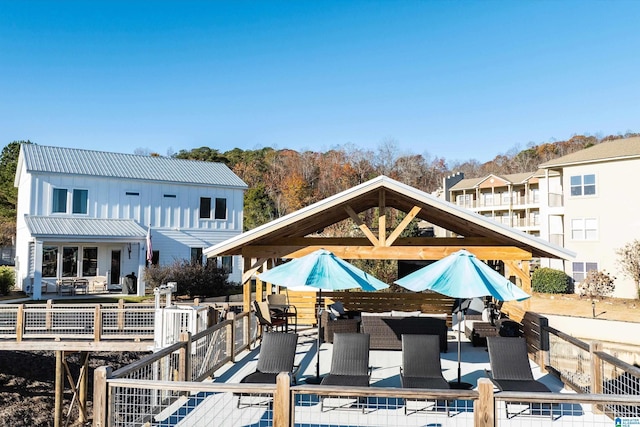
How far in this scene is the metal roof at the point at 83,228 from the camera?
23.4 m

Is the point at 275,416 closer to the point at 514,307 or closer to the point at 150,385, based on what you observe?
the point at 150,385

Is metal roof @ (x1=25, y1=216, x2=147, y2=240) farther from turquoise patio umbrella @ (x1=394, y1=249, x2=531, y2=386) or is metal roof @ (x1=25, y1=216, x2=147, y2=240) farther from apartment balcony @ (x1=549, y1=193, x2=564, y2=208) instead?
apartment balcony @ (x1=549, y1=193, x2=564, y2=208)

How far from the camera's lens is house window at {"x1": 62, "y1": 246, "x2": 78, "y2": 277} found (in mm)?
25112

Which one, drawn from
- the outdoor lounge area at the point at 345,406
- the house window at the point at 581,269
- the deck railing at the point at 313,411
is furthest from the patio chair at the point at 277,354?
the house window at the point at 581,269

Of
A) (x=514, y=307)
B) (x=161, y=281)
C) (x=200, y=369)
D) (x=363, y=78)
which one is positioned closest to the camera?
(x=200, y=369)

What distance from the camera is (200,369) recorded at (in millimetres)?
8641

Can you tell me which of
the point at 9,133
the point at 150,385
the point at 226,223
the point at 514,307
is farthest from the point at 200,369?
the point at 9,133

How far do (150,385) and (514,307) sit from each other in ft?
33.0

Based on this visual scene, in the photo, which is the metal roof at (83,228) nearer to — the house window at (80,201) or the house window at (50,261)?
the house window at (80,201)

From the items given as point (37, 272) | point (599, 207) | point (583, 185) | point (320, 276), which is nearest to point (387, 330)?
point (320, 276)

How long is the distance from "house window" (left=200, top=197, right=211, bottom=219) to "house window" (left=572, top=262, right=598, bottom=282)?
72.2ft

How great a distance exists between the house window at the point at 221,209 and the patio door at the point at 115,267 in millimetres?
6070

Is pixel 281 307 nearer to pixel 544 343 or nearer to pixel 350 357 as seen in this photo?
pixel 350 357

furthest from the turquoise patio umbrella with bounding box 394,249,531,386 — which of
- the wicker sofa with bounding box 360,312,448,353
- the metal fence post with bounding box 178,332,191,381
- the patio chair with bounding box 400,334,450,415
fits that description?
the metal fence post with bounding box 178,332,191,381
